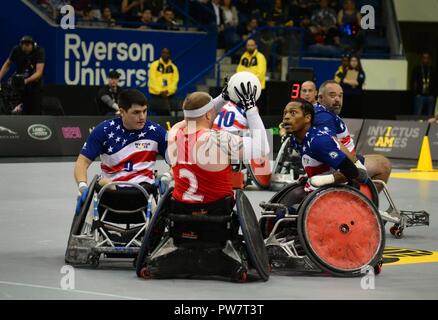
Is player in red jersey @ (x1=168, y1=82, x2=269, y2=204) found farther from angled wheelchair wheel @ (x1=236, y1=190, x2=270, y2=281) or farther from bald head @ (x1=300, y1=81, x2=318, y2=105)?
bald head @ (x1=300, y1=81, x2=318, y2=105)

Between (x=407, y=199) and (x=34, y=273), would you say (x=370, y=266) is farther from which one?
(x=407, y=199)

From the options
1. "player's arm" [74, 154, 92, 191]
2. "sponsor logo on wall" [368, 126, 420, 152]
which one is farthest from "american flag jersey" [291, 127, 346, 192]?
"sponsor logo on wall" [368, 126, 420, 152]

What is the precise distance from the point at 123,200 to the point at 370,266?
2.36 m

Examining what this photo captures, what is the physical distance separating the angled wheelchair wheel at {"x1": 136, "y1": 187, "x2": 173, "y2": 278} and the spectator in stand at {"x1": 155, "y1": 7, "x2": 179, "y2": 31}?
20.8 m

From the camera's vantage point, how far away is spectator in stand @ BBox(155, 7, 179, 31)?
30.7m

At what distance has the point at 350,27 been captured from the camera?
33.2m

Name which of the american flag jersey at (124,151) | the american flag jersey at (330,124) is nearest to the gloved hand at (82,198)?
the american flag jersey at (124,151)

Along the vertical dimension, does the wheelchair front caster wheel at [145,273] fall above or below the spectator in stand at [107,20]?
above

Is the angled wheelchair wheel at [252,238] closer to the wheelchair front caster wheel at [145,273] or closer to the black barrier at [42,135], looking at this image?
the wheelchair front caster wheel at [145,273]

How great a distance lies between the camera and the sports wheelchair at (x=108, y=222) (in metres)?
10.5

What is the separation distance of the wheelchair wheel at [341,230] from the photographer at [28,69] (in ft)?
46.8

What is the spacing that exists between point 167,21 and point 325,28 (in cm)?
487

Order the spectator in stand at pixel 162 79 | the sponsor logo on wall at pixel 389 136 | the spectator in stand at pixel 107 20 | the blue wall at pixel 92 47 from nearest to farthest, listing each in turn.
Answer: the sponsor logo on wall at pixel 389 136
the spectator in stand at pixel 162 79
the blue wall at pixel 92 47
the spectator in stand at pixel 107 20
